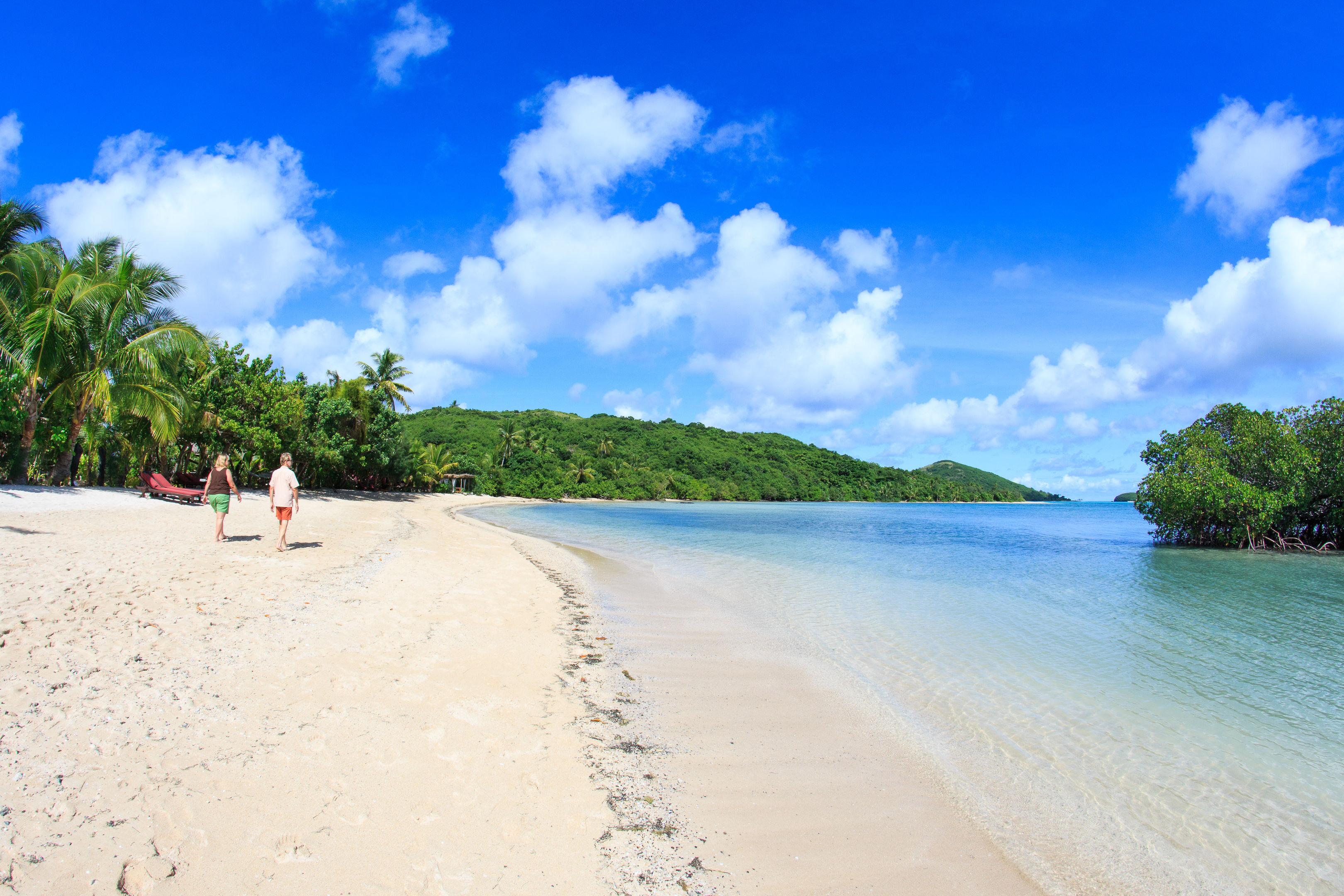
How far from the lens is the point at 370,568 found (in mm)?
10859

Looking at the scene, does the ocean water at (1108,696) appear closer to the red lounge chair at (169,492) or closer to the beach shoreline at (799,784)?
the beach shoreline at (799,784)

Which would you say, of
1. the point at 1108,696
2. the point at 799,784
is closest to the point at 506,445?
the point at 1108,696

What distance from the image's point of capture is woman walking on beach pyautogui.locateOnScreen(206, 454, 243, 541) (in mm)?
12156

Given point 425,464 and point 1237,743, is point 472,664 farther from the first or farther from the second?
point 425,464

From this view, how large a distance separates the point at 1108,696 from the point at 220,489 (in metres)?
15.5

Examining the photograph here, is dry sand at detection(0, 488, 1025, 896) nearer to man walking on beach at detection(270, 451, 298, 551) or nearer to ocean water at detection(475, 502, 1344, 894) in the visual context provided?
ocean water at detection(475, 502, 1344, 894)

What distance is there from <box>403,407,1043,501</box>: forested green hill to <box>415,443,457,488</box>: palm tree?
11.3 feet

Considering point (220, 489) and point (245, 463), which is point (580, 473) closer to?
point (245, 463)

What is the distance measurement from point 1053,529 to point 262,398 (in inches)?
2128

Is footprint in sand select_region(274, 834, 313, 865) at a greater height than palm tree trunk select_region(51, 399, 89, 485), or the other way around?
palm tree trunk select_region(51, 399, 89, 485)

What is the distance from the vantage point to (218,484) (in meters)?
12.4

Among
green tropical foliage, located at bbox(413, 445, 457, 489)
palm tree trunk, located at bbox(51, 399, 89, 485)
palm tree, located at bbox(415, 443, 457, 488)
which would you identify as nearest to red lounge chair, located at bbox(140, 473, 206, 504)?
palm tree trunk, located at bbox(51, 399, 89, 485)

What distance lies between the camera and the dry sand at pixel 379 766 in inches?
117

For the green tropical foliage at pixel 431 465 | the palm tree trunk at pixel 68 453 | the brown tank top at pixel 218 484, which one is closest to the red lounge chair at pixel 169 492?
the palm tree trunk at pixel 68 453
